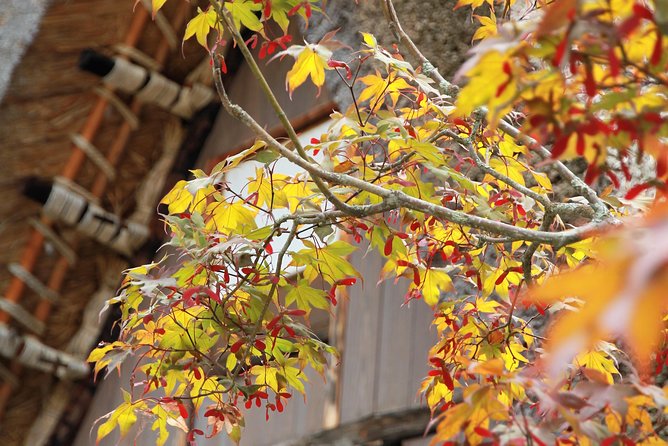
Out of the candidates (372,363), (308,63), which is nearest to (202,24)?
(308,63)

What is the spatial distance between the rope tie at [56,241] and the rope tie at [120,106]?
42cm

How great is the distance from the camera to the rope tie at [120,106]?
3068mm

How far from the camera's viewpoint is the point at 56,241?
3.14m

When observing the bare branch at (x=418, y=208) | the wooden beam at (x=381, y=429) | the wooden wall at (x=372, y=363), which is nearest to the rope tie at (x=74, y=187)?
the wooden wall at (x=372, y=363)

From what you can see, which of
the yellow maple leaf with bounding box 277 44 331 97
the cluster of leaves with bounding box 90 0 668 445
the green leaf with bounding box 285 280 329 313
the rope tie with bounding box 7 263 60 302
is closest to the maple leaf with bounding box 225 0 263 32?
the cluster of leaves with bounding box 90 0 668 445

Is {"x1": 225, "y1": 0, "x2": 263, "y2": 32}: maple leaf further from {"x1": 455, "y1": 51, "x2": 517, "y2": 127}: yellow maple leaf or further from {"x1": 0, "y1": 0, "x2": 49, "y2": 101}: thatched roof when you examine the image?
{"x1": 0, "y1": 0, "x2": 49, "y2": 101}: thatched roof

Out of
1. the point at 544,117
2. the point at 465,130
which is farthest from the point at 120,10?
the point at 544,117

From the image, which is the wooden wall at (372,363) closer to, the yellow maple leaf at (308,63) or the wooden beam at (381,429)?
the wooden beam at (381,429)

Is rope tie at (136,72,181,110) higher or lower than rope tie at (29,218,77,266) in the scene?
higher

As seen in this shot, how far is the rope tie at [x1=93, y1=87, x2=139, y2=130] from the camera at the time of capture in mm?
3068

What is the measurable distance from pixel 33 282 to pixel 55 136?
479 millimetres

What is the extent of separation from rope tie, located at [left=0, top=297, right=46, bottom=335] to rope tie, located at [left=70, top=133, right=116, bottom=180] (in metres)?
0.50

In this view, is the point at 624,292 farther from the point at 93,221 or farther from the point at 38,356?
the point at 38,356

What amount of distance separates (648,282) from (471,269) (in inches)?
44.2
